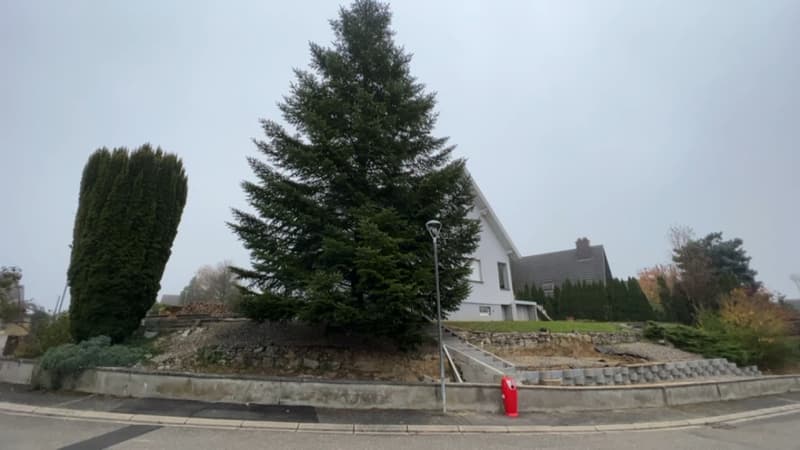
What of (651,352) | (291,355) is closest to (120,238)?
(291,355)

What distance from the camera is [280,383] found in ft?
27.1

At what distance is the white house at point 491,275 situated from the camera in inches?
774

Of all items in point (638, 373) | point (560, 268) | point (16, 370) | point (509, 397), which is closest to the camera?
point (509, 397)

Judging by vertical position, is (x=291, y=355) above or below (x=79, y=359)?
below

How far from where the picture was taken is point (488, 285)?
68.2ft

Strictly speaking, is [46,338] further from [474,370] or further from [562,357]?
[562,357]

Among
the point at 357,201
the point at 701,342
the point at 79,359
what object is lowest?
the point at 701,342

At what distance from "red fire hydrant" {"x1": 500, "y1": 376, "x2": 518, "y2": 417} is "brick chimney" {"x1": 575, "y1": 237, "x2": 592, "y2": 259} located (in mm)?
29555

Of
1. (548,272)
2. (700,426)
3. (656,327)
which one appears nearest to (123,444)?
(700,426)

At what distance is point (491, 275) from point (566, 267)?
54.7 feet

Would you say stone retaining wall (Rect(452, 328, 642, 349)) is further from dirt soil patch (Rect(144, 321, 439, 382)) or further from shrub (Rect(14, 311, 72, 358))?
shrub (Rect(14, 311, 72, 358))

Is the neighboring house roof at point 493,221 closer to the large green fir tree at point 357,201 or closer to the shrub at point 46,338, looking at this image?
the large green fir tree at point 357,201

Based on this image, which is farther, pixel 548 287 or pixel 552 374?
pixel 548 287

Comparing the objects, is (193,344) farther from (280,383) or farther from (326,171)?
(326,171)
